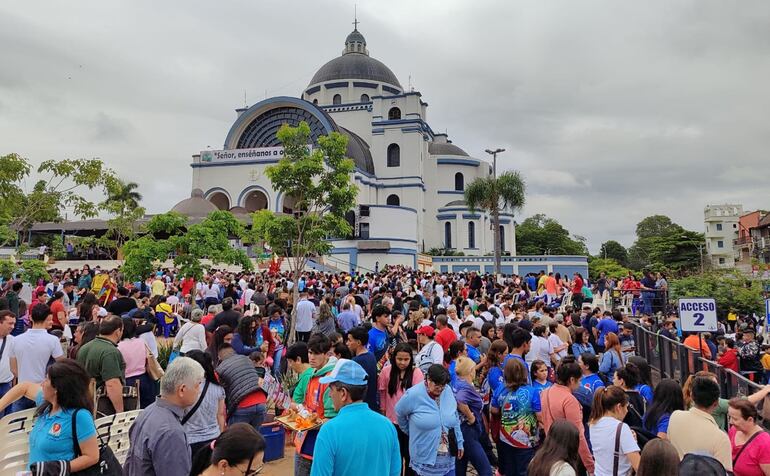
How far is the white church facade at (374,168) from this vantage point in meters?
39.0

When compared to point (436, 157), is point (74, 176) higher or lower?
lower

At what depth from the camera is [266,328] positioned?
293 inches

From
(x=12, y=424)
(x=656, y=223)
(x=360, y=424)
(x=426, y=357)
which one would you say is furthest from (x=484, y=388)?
(x=656, y=223)

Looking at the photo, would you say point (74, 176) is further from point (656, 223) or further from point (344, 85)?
point (656, 223)

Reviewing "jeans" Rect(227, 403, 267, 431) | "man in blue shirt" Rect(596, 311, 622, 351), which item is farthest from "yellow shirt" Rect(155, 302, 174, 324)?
"man in blue shirt" Rect(596, 311, 622, 351)

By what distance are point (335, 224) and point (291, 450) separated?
647 centimetres

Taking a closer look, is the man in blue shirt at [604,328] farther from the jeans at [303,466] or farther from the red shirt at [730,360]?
the jeans at [303,466]

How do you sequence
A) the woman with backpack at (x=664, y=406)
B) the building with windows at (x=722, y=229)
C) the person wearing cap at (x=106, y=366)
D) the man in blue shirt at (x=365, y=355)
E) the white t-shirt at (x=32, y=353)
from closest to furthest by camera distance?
1. the woman with backpack at (x=664, y=406)
2. the person wearing cap at (x=106, y=366)
3. the man in blue shirt at (x=365, y=355)
4. the white t-shirt at (x=32, y=353)
5. the building with windows at (x=722, y=229)

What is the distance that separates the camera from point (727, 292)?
19938 millimetres

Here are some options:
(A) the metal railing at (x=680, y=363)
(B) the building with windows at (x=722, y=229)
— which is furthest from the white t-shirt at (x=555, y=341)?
(B) the building with windows at (x=722, y=229)

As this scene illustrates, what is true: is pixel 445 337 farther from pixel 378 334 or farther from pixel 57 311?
pixel 57 311

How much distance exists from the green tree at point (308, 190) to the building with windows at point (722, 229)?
66.9 meters

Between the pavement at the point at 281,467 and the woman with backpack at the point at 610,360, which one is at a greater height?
the woman with backpack at the point at 610,360

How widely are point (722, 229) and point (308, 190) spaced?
2823 inches
